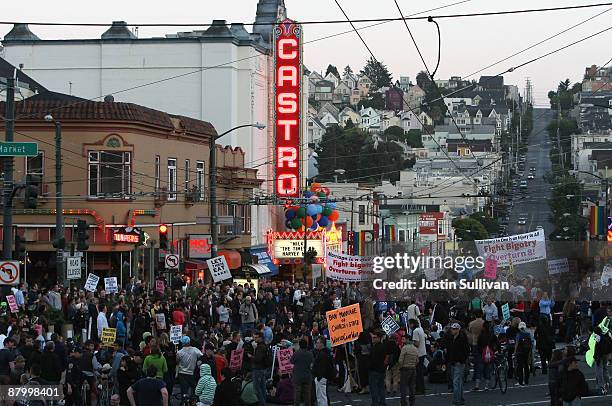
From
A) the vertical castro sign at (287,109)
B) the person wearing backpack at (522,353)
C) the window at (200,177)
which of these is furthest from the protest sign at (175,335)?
the vertical castro sign at (287,109)

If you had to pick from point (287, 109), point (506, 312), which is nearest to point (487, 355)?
point (506, 312)

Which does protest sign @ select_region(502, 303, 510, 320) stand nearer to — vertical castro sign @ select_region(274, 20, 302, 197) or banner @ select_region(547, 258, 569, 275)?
banner @ select_region(547, 258, 569, 275)

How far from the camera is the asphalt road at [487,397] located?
22.9m

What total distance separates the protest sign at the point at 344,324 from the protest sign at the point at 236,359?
5.59 ft

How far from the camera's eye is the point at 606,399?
22.9 meters

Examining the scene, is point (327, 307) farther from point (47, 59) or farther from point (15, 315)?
point (47, 59)

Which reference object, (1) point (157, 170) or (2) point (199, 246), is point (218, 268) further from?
(2) point (199, 246)

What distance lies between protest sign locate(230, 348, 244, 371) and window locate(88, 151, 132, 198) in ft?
69.4

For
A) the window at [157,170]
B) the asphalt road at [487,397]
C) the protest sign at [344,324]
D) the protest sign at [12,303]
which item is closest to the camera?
the asphalt road at [487,397]

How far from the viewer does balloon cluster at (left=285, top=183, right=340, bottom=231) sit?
62.5m

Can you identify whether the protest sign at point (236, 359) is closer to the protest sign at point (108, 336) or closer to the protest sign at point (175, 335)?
the protest sign at point (175, 335)

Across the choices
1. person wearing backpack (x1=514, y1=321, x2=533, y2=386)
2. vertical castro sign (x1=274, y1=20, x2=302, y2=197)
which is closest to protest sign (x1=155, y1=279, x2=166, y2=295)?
person wearing backpack (x1=514, y1=321, x2=533, y2=386)

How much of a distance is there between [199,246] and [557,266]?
17.4 m

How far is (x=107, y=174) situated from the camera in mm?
44062
